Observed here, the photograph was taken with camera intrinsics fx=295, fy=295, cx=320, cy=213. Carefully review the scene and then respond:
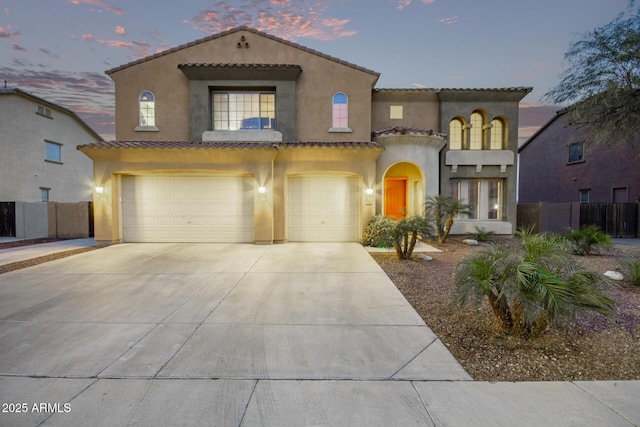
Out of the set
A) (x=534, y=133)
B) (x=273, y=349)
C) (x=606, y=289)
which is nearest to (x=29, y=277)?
(x=273, y=349)

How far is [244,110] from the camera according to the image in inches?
508

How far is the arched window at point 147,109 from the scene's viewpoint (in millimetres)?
12805

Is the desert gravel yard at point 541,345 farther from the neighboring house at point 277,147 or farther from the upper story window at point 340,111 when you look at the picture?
the upper story window at point 340,111

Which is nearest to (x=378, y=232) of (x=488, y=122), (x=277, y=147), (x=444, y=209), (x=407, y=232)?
(x=407, y=232)

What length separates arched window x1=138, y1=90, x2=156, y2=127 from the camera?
12.8 metres

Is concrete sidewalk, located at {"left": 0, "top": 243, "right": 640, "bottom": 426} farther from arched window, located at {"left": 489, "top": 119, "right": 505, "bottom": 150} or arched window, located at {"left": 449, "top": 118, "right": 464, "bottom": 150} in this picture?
arched window, located at {"left": 489, "top": 119, "right": 505, "bottom": 150}

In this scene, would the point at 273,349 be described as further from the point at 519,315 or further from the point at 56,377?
the point at 519,315

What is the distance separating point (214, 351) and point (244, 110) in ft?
37.3

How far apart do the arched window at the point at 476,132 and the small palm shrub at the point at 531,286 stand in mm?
11448

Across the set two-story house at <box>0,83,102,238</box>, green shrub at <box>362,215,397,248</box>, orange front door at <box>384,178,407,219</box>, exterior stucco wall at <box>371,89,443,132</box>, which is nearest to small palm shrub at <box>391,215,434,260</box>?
green shrub at <box>362,215,397,248</box>

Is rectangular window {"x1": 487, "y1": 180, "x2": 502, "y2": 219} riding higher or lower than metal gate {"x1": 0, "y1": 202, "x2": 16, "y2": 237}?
higher

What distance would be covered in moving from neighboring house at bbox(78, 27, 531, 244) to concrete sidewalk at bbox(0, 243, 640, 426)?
5.76m

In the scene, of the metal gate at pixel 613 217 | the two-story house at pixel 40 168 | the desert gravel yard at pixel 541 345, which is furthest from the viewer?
the metal gate at pixel 613 217

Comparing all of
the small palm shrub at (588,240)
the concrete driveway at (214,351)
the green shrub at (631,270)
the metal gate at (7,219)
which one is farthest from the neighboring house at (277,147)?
the green shrub at (631,270)
